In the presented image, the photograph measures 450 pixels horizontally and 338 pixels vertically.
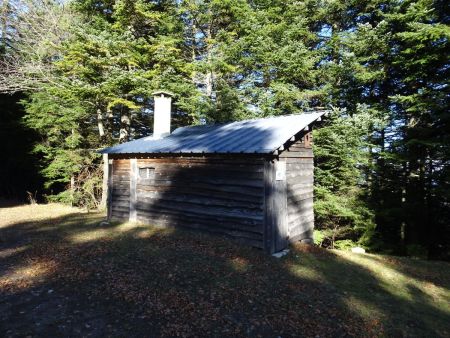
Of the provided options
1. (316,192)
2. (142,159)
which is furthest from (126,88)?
(316,192)

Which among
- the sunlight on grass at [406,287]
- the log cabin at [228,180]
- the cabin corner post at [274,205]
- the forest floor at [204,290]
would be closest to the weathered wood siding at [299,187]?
the log cabin at [228,180]

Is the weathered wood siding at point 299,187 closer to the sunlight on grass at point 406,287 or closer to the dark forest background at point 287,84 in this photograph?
the sunlight on grass at point 406,287

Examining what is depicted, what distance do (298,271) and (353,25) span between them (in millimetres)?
16977

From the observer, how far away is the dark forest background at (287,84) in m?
14.1

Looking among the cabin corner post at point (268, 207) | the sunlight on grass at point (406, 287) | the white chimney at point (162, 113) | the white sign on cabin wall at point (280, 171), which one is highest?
the white chimney at point (162, 113)

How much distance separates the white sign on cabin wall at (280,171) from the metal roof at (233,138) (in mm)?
859

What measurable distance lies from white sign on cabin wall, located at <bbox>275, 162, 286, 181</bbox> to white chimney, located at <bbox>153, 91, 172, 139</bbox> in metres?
6.88

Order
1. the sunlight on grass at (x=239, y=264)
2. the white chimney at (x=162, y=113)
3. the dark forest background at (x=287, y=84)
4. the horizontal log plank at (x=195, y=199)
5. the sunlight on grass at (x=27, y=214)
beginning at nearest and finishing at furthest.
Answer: the sunlight on grass at (x=239, y=264) < the horizontal log plank at (x=195, y=199) < the dark forest background at (x=287, y=84) < the white chimney at (x=162, y=113) < the sunlight on grass at (x=27, y=214)

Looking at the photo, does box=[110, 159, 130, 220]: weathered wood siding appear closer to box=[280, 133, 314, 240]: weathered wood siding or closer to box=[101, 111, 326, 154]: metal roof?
box=[101, 111, 326, 154]: metal roof

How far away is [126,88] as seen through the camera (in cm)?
1672

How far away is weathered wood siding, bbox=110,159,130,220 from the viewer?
14.0 meters

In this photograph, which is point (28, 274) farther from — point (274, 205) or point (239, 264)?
point (274, 205)

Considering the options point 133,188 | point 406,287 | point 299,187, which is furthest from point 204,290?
point 133,188

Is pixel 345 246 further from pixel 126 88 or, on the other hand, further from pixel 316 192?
pixel 126 88
